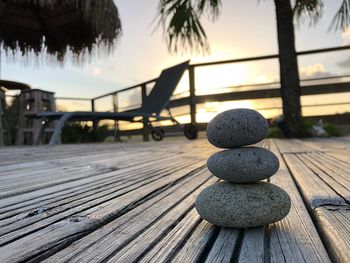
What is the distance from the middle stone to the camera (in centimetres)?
87

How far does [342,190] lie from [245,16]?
5.76m

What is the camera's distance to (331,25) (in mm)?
5707

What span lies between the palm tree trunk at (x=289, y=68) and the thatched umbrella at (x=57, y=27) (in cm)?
264

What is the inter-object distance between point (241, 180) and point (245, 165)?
0.12ft

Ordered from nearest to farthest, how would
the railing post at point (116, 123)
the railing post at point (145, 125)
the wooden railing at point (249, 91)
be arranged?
1. the railing post at point (145, 125)
2. the wooden railing at point (249, 91)
3. the railing post at point (116, 123)

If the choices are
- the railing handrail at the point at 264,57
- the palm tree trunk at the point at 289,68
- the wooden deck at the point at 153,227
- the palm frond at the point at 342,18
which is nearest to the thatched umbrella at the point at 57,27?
the railing handrail at the point at 264,57

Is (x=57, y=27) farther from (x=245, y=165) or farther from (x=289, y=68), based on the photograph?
(x=245, y=165)

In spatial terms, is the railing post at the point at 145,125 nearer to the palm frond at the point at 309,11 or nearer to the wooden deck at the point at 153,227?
the palm frond at the point at 309,11

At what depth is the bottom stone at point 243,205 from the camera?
2.64 feet

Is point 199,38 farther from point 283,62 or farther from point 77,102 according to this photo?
point 77,102

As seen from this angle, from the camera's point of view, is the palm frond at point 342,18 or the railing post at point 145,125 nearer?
the palm frond at point 342,18

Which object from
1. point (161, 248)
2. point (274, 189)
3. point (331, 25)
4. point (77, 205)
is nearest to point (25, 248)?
point (161, 248)

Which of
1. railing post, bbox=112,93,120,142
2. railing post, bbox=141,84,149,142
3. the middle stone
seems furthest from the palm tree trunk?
the middle stone

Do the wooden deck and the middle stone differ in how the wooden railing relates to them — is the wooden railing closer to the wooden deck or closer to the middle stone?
the wooden deck
